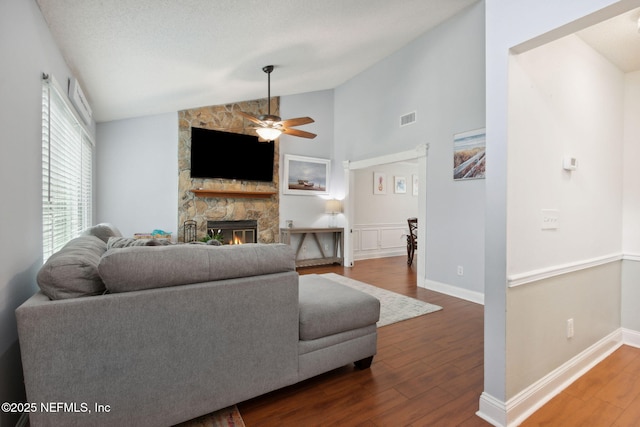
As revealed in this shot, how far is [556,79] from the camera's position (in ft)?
6.34

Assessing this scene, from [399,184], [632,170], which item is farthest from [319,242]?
[632,170]

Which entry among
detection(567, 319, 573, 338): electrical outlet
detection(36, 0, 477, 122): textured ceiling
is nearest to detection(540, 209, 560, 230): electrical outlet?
detection(567, 319, 573, 338): electrical outlet

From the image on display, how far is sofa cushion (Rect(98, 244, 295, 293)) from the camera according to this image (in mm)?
1374

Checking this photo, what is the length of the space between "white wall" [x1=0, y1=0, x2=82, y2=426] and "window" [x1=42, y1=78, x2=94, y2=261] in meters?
0.19

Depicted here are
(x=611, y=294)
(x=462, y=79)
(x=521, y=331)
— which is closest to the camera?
(x=521, y=331)

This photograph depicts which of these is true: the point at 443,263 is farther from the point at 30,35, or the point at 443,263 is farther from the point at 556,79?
the point at 30,35

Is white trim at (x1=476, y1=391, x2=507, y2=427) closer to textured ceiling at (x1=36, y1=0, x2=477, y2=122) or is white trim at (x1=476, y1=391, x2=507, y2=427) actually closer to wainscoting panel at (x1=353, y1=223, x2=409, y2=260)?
textured ceiling at (x1=36, y1=0, x2=477, y2=122)

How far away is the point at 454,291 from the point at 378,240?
3.24 metres

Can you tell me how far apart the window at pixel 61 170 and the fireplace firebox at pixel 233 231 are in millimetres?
1985

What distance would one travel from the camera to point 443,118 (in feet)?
14.0

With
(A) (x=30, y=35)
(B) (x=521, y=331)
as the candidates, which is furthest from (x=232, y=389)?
(A) (x=30, y=35)

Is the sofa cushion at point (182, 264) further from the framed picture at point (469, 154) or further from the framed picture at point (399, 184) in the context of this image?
the framed picture at point (399, 184)

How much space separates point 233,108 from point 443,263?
4.76 m

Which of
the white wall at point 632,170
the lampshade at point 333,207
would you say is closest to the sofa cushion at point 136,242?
the white wall at point 632,170
